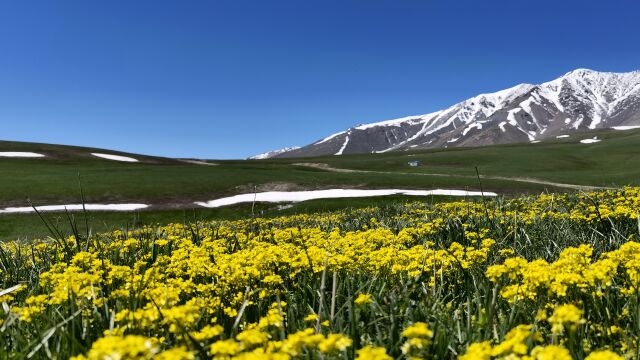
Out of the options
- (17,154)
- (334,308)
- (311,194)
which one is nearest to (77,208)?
(311,194)

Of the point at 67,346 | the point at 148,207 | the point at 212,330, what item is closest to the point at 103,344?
the point at 212,330

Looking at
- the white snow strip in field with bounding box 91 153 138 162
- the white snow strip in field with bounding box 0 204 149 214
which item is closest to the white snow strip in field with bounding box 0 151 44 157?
the white snow strip in field with bounding box 91 153 138 162

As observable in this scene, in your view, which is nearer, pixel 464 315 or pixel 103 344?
pixel 103 344

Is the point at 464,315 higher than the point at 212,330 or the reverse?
the reverse

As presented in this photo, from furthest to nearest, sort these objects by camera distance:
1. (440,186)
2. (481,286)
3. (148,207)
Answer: (440,186)
(148,207)
(481,286)

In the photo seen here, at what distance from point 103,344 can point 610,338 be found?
424 cm

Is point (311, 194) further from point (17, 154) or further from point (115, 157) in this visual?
point (115, 157)

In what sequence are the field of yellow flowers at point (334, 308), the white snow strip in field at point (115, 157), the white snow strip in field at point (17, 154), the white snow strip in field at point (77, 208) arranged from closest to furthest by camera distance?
the field of yellow flowers at point (334, 308) < the white snow strip in field at point (77, 208) < the white snow strip in field at point (17, 154) < the white snow strip in field at point (115, 157)

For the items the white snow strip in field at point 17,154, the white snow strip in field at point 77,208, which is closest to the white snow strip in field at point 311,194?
the white snow strip in field at point 77,208

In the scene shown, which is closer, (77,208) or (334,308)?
(334,308)

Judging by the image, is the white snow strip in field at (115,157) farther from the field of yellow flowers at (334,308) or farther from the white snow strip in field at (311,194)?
the field of yellow flowers at (334,308)

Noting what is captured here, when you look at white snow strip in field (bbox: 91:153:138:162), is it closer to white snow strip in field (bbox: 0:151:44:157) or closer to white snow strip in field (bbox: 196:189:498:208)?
white snow strip in field (bbox: 0:151:44:157)

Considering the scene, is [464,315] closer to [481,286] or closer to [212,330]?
[481,286]

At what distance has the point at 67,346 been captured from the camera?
409 cm
